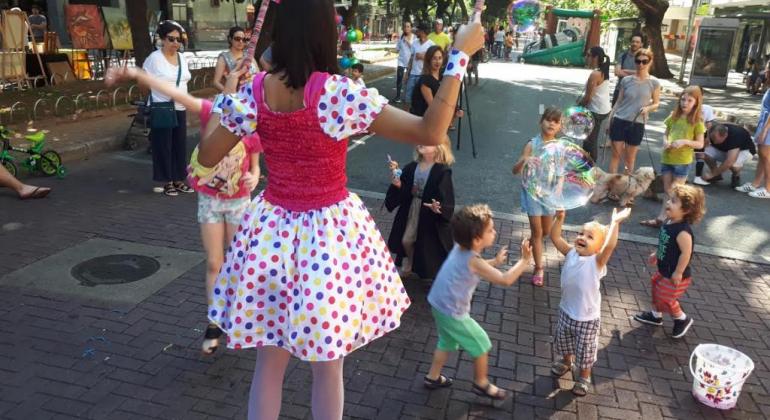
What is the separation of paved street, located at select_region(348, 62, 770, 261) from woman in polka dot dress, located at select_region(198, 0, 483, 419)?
5494mm

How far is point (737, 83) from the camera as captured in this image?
24234 millimetres

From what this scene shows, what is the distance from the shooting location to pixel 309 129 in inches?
84.4

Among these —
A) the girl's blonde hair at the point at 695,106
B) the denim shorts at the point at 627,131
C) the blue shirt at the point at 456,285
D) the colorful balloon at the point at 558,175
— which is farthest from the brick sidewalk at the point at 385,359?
the denim shorts at the point at 627,131

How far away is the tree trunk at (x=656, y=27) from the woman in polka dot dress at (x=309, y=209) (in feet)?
84.6

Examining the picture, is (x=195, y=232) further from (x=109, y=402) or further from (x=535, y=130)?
(x=535, y=130)

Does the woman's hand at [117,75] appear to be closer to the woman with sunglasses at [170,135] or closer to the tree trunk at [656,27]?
the woman with sunglasses at [170,135]

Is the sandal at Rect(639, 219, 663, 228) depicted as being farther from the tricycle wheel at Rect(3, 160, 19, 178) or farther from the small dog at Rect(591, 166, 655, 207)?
the tricycle wheel at Rect(3, 160, 19, 178)

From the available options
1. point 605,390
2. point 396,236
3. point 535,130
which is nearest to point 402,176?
point 396,236

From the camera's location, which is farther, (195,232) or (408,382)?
(195,232)

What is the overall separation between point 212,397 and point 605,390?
2.43m

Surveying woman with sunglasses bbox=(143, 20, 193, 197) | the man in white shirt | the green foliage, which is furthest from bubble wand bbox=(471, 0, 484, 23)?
the green foliage

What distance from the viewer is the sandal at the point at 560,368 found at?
3.95 metres

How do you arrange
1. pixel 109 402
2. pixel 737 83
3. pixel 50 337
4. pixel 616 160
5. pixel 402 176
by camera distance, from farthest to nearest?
pixel 737 83 → pixel 616 160 → pixel 402 176 → pixel 50 337 → pixel 109 402

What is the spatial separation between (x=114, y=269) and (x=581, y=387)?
3.92 meters
